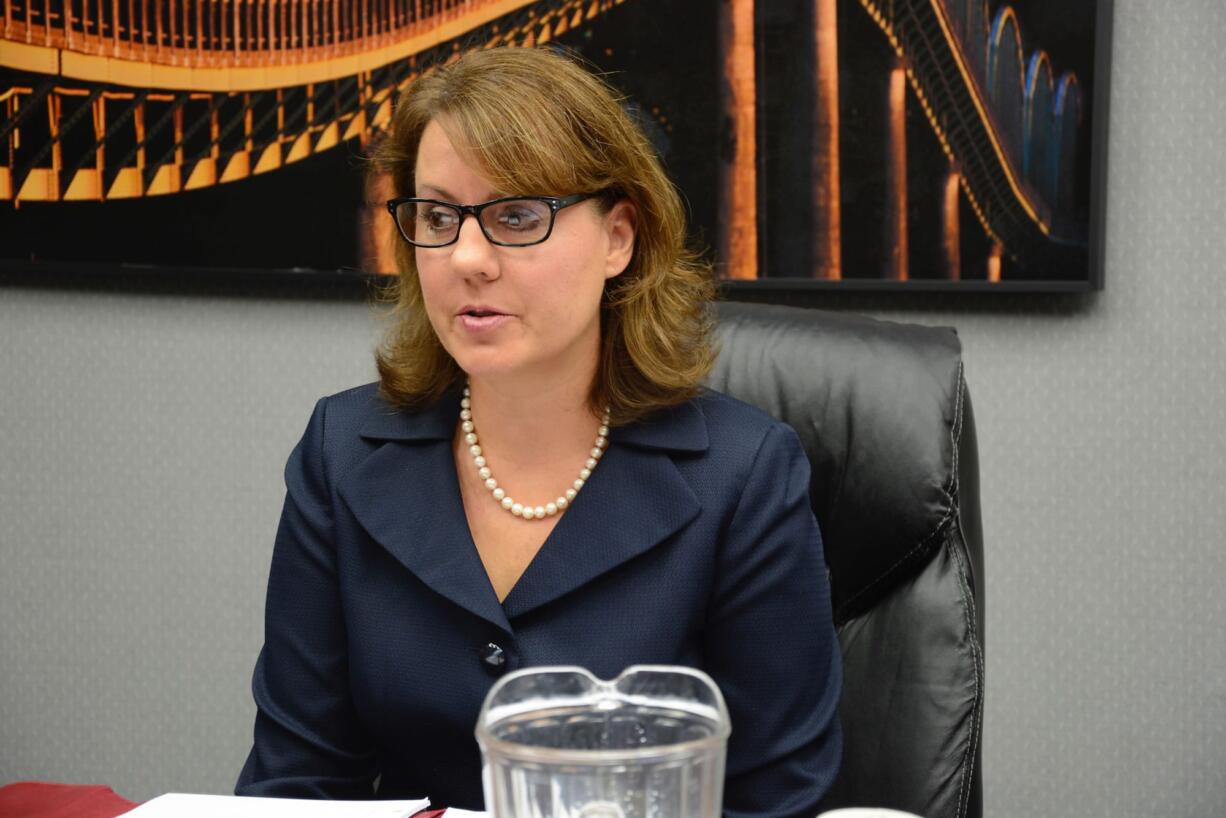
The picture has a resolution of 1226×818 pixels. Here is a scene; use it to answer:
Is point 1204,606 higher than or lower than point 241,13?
lower

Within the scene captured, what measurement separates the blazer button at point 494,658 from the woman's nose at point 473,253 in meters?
0.32

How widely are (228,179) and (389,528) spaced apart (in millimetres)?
1211

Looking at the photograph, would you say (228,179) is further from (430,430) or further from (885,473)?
(885,473)

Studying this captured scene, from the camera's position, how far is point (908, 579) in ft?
3.89

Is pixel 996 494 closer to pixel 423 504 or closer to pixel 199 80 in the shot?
pixel 423 504

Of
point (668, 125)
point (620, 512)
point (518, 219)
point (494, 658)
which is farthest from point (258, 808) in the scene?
point (668, 125)

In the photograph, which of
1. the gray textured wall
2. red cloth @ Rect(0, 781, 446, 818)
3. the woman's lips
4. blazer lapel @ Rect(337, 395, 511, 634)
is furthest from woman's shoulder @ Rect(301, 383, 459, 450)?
the gray textured wall

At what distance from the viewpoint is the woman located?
106cm

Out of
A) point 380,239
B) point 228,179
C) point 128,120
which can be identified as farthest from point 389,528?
point 128,120

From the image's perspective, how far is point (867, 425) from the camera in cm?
119

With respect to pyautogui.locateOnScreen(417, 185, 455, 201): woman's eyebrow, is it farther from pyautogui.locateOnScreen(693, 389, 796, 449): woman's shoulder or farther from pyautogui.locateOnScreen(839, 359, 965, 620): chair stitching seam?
pyautogui.locateOnScreen(839, 359, 965, 620): chair stitching seam

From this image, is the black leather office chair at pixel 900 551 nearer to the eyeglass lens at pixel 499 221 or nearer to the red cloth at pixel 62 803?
the eyeglass lens at pixel 499 221

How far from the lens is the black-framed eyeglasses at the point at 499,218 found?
105 cm

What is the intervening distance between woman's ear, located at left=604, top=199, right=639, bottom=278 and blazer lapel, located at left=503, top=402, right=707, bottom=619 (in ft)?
0.51
